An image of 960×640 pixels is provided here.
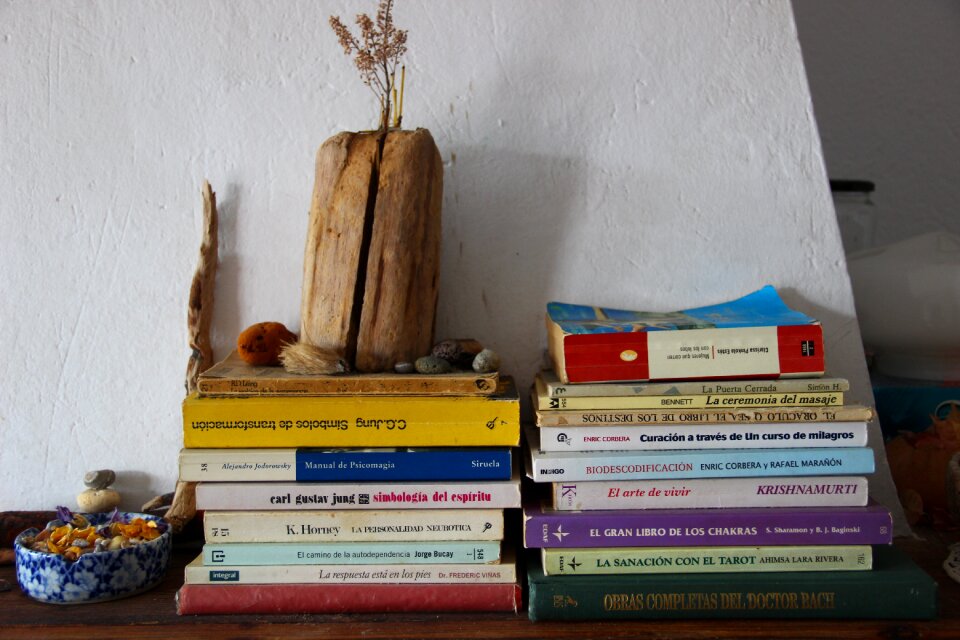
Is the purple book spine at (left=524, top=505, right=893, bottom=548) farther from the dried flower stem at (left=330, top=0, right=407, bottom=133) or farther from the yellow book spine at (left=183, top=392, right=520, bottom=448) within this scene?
the dried flower stem at (left=330, top=0, right=407, bottom=133)

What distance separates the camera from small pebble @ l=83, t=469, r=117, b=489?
1.06m

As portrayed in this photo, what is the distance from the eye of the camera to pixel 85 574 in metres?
0.88

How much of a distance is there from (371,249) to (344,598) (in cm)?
40

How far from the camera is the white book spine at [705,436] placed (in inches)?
34.5

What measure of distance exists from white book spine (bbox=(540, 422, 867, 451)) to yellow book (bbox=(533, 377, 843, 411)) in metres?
0.02

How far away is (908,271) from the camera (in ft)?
3.81

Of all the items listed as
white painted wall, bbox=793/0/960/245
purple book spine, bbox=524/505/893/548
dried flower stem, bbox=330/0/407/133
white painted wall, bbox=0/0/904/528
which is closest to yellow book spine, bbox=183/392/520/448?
purple book spine, bbox=524/505/893/548

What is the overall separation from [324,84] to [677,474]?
68 centimetres

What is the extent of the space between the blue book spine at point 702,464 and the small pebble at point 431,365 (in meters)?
0.15

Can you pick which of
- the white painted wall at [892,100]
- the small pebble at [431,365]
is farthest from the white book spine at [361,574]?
the white painted wall at [892,100]

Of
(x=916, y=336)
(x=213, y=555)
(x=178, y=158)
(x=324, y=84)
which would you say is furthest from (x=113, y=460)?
(x=916, y=336)

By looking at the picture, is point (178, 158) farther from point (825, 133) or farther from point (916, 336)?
point (825, 133)

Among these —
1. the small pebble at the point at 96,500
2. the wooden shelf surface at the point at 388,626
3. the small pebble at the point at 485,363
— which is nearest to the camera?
the wooden shelf surface at the point at 388,626

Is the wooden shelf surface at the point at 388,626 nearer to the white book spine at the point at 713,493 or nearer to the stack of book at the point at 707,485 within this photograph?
the stack of book at the point at 707,485
